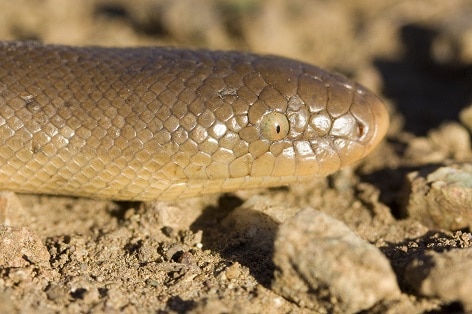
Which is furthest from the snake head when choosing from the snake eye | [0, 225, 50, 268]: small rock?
[0, 225, 50, 268]: small rock

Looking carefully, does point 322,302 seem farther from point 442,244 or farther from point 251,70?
point 251,70

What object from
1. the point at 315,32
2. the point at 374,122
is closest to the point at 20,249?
the point at 374,122

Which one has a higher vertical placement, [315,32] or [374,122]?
[374,122]

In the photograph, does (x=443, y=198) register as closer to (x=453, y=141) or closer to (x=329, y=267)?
(x=453, y=141)

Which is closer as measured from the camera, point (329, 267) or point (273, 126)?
point (329, 267)

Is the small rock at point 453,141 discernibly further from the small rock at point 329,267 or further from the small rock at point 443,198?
the small rock at point 329,267

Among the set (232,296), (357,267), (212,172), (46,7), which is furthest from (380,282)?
(46,7)
